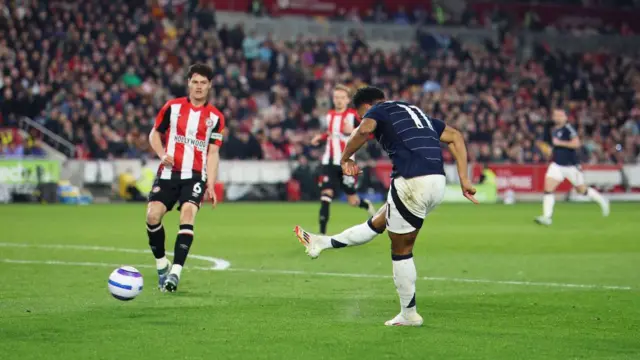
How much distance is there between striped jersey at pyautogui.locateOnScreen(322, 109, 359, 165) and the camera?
19.7 meters

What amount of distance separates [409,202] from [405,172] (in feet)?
0.87

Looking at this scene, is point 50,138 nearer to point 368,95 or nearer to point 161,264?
point 161,264

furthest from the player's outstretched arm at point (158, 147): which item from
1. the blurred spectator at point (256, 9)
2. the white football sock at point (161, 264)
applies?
the blurred spectator at point (256, 9)

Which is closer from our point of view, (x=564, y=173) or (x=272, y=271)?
(x=272, y=271)

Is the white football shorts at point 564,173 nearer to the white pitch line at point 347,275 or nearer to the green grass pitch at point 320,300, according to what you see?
the green grass pitch at point 320,300

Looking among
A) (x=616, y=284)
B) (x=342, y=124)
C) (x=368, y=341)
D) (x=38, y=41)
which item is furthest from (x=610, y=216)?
(x=368, y=341)

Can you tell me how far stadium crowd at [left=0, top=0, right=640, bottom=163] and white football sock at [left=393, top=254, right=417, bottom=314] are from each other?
992 inches

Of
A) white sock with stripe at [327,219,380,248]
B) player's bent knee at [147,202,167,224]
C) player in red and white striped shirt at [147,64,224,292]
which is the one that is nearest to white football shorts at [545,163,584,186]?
player in red and white striped shirt at [147,64,224,292]

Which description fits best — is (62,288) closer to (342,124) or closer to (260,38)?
(342,124)

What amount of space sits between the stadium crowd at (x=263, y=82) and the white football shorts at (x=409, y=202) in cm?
2507

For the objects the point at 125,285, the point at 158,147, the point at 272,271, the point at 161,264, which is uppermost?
the point at 158,147

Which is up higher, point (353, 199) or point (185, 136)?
point (185, 136)

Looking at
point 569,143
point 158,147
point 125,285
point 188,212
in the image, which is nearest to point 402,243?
point 125,285

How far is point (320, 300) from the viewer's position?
1080 cm
